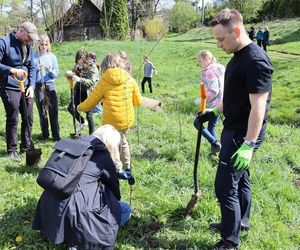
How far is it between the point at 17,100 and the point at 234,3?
3732 cm

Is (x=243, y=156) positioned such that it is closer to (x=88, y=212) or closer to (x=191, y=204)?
(x=191, y=204)

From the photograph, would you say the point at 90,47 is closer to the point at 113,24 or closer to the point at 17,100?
the point at 113,24

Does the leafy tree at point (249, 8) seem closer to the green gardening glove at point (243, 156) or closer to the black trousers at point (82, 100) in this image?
the black trousers at point (82, 100)

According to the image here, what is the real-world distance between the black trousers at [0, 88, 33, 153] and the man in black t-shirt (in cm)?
296

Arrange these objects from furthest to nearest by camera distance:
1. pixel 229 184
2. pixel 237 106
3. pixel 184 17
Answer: pixel 184 17 < pixel 229 184 < pixel 237 106

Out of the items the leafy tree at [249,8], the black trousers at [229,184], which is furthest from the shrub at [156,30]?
the leafy tree at [249,8]

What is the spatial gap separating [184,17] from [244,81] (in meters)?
49.0

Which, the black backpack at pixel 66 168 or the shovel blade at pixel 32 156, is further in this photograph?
the shovel blade at pixel 32 156

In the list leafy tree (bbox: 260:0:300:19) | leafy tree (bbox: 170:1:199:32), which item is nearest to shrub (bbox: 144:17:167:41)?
leafy tree (bbox: 260:0:300:19)

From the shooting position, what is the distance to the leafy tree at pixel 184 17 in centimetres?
4741

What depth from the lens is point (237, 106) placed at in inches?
107

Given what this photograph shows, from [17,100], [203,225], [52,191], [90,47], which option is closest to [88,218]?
[52,191]

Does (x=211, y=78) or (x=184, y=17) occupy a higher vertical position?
(x=184, y=17)

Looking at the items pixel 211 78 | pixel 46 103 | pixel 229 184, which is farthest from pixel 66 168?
pixel 46 103
